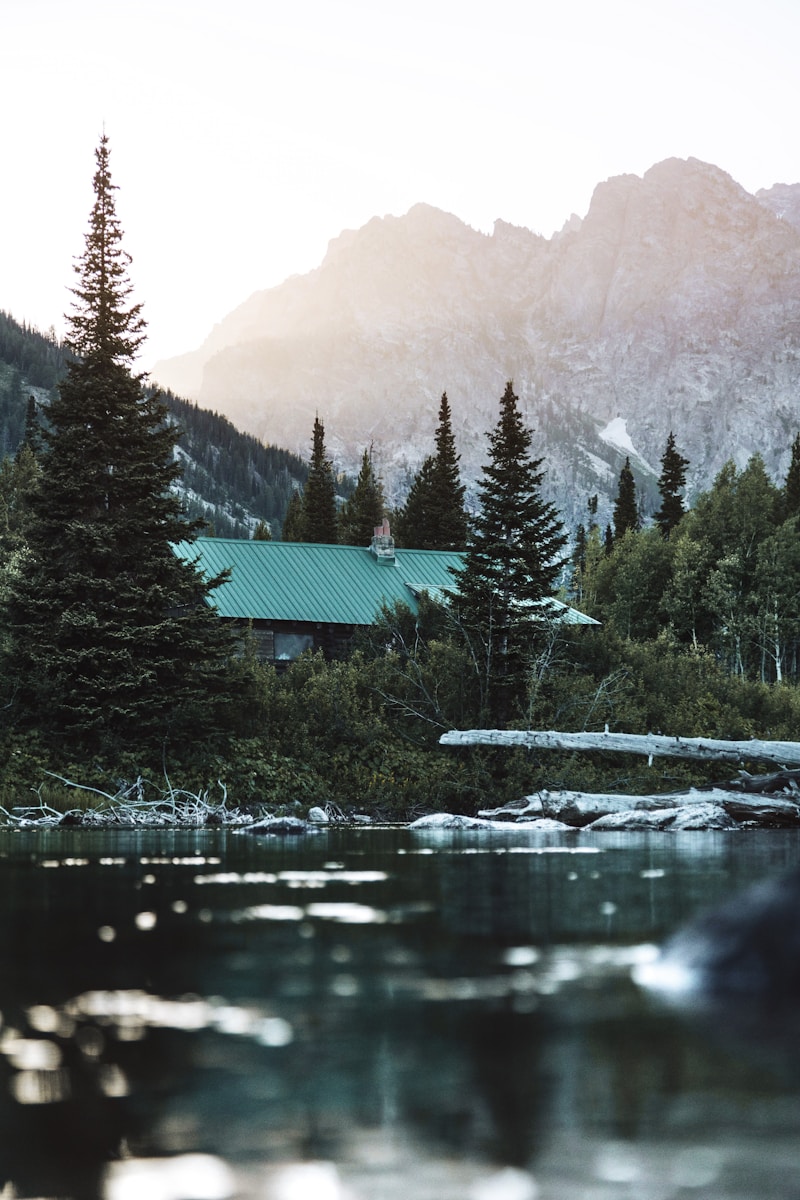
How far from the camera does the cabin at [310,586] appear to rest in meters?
46.5

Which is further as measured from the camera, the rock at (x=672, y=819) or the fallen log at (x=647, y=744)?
the fallen log at (x=647, y=744)

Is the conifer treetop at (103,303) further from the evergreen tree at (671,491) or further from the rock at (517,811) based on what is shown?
the evergreen tree at (671,491)

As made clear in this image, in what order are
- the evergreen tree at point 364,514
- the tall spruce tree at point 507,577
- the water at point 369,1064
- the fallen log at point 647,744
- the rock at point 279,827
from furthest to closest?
the evergreen tree at point 364,514
the tall spruce tree at point 507,577
the fallen log at point 647,744
the rock at point 279,827
the water at point 369,1064

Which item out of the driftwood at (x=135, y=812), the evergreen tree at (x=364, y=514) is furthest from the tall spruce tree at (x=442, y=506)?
the driftwood at (x=135, y=812)

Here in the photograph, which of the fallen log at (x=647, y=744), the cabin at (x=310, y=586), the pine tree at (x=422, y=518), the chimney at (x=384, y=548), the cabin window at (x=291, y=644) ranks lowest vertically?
the fallen log at (x=647, y=744)

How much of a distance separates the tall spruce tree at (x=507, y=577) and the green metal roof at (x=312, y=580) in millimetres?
12204

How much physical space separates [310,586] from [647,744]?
26952 millimetres

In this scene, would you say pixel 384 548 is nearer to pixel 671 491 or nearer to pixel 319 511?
pixel 319 511

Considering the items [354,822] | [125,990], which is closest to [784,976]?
[125,990]

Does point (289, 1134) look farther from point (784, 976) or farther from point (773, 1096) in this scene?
point (784, 976)

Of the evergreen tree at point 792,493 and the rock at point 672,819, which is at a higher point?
the evergreen tree at point 792,493

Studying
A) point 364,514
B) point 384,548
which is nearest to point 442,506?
point 364,514

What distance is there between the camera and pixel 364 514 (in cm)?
8650

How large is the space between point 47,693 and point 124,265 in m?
12.1
